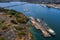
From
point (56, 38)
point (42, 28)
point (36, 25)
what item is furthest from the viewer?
point (36, 25)

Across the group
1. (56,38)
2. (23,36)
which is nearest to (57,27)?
(56,38)

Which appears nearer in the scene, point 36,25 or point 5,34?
point 5,34

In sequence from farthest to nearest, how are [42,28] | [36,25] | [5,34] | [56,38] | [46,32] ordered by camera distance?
[36,25]
[42,28]
[46,32]
[56,38]
[5,34]

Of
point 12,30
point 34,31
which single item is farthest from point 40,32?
point 12,30

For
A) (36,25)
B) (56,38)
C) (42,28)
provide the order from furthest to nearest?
(36,25) < (42,28) < (56,38)

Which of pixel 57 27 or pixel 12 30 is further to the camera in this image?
pixel 57 27

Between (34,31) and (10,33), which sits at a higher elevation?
(10,33)

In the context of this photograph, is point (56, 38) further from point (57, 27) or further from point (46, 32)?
point (57, 27)

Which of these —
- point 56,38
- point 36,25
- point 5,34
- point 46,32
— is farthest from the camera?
point 36,25

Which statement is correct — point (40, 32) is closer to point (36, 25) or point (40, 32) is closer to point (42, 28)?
point (42, 28)
